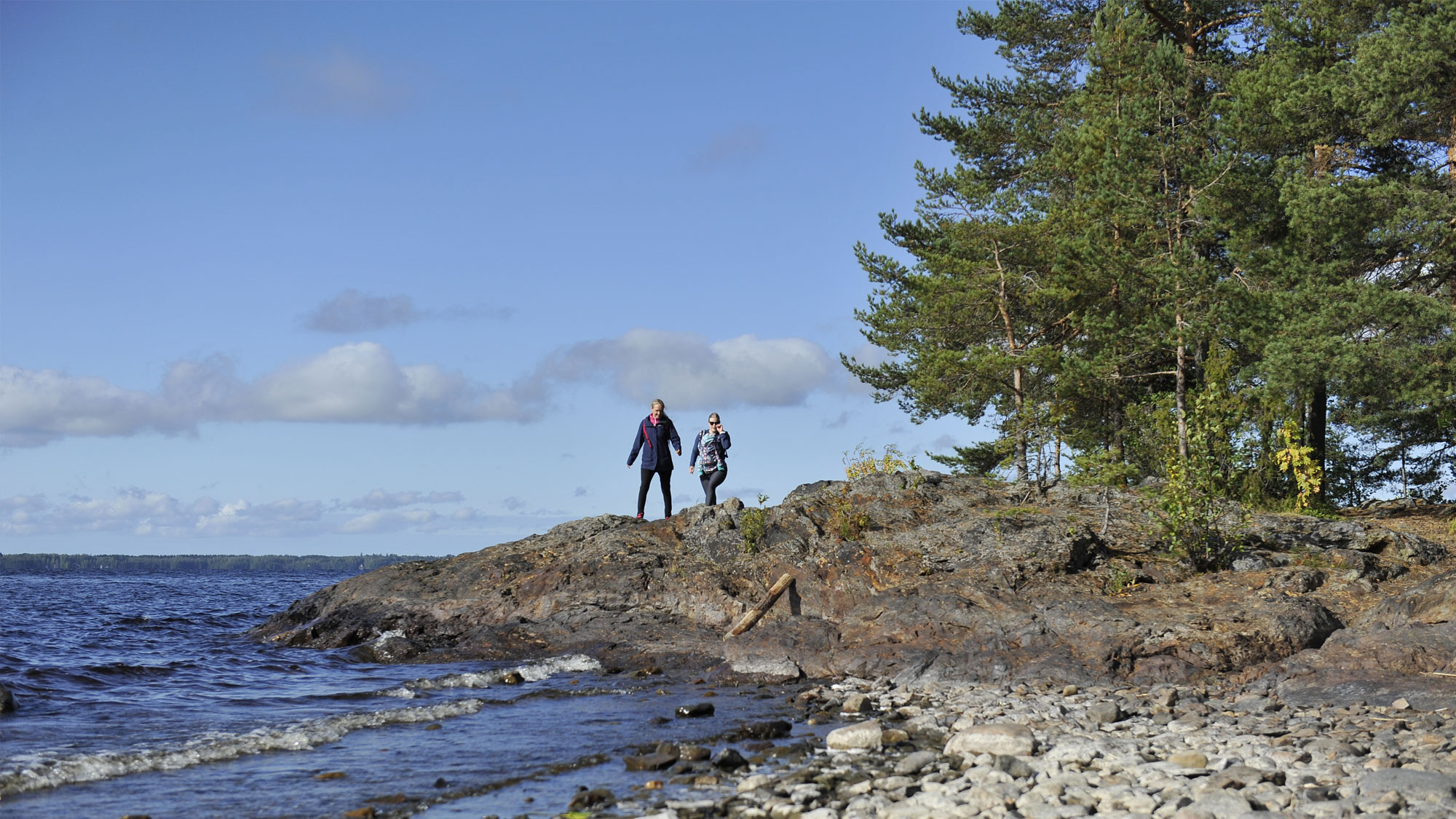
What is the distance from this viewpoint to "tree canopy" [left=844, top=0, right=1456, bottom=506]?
19.1 meters

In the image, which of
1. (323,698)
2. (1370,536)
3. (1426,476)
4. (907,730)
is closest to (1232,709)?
(907,730)

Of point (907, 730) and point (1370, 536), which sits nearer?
point (907, 730)

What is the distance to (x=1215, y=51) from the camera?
24922 mm

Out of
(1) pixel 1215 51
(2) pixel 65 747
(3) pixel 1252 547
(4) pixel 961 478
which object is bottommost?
(2) pixel 65 747

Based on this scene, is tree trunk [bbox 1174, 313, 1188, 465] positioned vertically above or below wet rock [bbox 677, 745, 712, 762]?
above

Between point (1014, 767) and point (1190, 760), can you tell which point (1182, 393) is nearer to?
point (1190, 760)

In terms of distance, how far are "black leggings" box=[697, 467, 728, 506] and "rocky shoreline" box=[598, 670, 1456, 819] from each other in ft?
28.4

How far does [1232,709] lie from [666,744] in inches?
235

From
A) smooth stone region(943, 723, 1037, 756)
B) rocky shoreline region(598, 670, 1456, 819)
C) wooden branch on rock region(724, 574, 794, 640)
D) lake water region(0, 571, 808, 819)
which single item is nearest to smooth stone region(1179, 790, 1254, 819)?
rocky shoreline region(598, 670, 1456, 819)

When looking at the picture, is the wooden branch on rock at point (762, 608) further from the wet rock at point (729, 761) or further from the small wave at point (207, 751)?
the wet rock at point (729, 761)

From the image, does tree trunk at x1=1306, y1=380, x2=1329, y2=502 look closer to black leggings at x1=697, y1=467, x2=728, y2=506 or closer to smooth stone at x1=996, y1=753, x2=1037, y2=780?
black leggings at x1=697, y1=467, x2=728, y2=506

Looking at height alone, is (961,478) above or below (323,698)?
above

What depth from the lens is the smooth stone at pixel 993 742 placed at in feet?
29.0

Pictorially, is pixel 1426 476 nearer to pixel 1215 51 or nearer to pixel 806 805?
pixel 1215 51
